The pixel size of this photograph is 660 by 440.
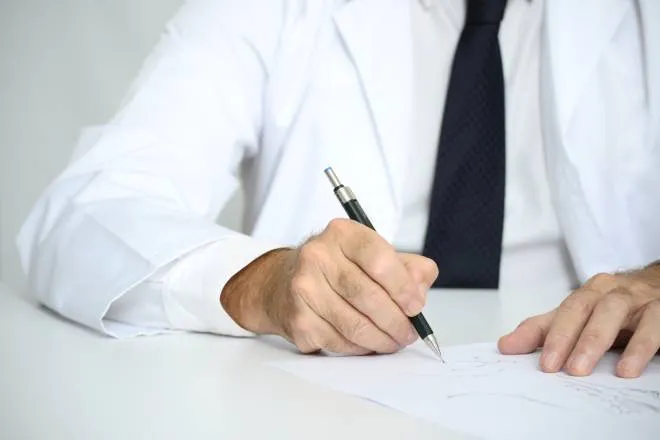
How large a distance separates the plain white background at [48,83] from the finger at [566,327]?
4.04 ft

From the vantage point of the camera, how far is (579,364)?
0.61 meters

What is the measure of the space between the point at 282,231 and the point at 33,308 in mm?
407

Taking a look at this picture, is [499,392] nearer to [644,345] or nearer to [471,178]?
[644,345]

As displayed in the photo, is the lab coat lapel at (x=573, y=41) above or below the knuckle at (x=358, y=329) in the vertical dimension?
above

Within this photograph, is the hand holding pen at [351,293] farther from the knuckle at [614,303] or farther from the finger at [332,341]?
the knuckle at [614,303]

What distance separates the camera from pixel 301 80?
3.95ft

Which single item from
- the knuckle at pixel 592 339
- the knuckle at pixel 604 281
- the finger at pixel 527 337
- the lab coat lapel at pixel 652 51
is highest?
the lab coat lapel at pixel 652 51

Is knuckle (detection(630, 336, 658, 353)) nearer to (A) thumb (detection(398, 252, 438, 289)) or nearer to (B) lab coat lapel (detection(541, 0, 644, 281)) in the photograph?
(A) thumb (detection(398, 252, 438, 289))

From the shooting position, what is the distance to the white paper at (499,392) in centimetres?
→ 48

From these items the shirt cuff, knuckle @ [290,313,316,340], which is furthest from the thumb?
the shirt cuff

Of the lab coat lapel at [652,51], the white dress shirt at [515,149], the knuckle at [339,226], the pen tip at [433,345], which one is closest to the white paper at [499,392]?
the pen tip at [433,345]

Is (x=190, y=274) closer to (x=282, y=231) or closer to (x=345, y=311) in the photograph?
(x=345, y=311)

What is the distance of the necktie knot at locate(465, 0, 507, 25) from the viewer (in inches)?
46.4

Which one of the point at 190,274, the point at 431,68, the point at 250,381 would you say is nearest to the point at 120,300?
the point at 190,274
